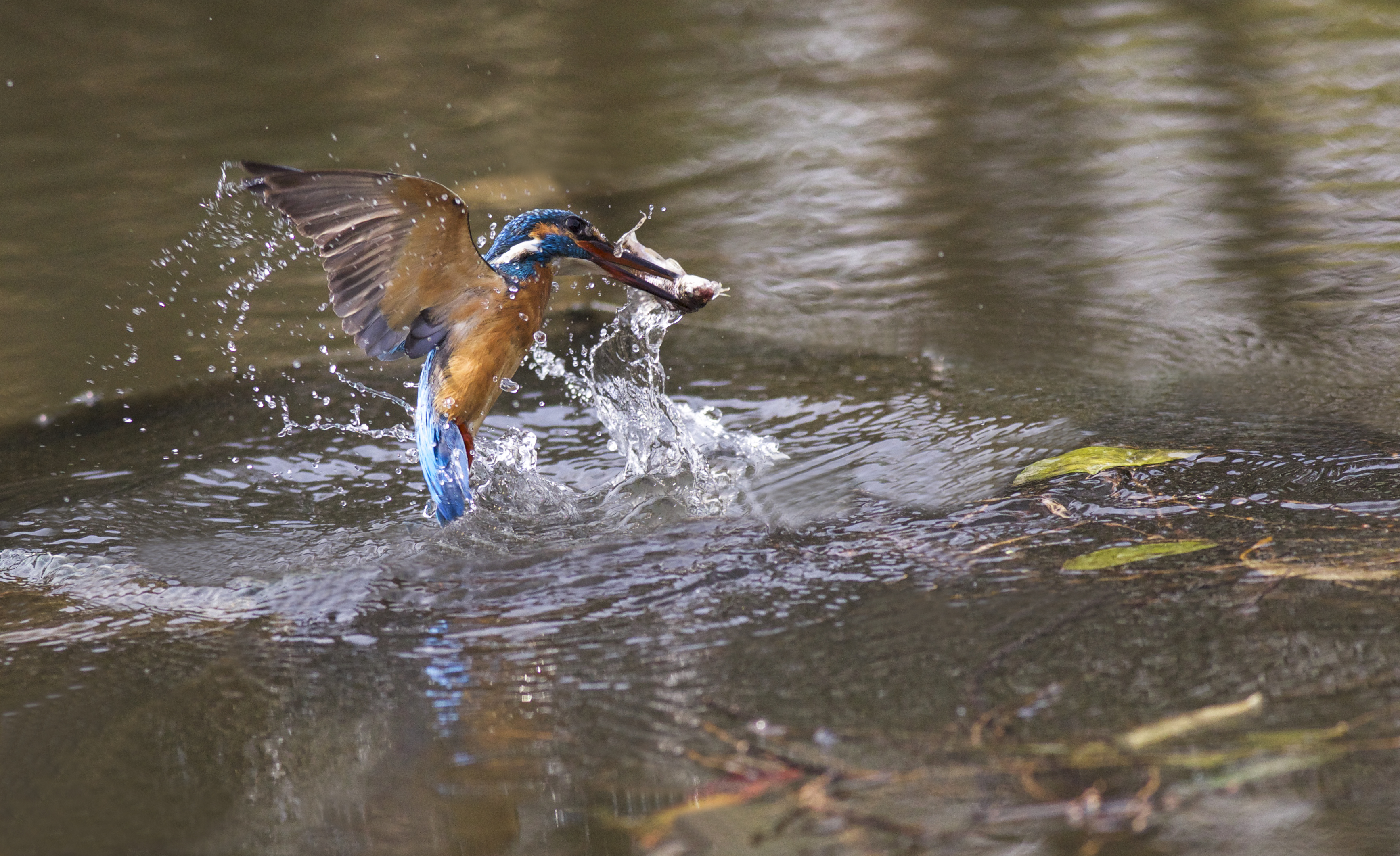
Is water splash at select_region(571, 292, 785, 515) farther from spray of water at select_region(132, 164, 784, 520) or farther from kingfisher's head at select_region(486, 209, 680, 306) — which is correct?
kingfisher's head at select_region(486, 209, 680, 306)

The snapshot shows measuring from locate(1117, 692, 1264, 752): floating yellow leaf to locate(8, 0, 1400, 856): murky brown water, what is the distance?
1.3 inches

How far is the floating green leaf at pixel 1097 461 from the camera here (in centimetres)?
321

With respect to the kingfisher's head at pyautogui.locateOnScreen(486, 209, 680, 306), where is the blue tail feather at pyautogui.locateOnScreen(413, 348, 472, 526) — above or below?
below

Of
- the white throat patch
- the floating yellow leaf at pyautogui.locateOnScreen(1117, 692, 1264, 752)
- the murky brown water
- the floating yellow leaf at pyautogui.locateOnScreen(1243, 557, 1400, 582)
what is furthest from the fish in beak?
the floating yellow leaf at pyautogui.locateOnScreen(1117, 692, 1264, 752)

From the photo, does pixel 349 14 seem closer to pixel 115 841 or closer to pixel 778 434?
pixel 778 434

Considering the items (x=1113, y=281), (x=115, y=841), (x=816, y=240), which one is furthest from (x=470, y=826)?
(x=816, y=240)

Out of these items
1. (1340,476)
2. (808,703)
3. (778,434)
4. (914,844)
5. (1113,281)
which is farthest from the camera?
(1113,281)

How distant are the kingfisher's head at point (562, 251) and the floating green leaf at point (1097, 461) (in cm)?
112

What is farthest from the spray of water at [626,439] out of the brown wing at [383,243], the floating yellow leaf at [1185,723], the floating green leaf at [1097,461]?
the floating yellow leaf at [1185,723]

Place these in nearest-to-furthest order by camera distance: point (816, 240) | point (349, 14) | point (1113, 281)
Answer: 1. point (1113, 281)
2. point (816, 240)
3. point (349, 14)

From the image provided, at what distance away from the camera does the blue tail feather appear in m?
3.42

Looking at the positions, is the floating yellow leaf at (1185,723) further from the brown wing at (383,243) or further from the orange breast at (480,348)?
the orange breast at (480,348)

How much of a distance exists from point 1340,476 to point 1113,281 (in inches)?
82.3

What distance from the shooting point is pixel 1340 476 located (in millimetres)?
3047
